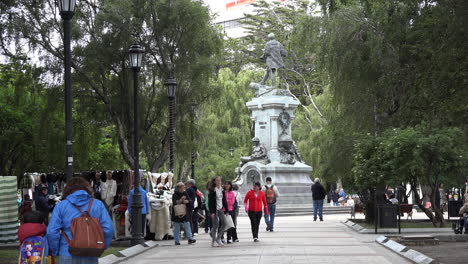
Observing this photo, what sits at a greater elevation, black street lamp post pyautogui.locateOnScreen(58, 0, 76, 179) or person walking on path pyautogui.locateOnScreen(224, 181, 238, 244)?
black street lamp post pyautogui.locateOnScreen(58, 0, 76, 179)

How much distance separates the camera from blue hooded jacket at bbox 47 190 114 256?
9.45 metres

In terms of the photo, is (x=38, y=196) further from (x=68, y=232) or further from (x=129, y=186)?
(x=68, y=232)

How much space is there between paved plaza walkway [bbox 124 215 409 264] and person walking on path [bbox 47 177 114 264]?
7610 mm

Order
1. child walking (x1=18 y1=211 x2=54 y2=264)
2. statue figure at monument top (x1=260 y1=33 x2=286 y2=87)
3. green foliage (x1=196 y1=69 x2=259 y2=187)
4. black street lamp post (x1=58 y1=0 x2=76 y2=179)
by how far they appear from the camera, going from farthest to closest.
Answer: green foliage (x1=196 y1=69 x2=259 y2=187), statue figure at monument top (x1=260 y1=33 x2=286 y2=87), black street lamp post (x1=58 y1=0 x2=76 y2=179), child walking (x1=18 y1=211 x2=54 y2=264)

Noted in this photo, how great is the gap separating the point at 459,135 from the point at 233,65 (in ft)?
182

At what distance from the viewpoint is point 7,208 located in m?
24.1

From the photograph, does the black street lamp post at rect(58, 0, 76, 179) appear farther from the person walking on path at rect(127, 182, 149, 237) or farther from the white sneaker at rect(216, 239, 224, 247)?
the white sneaker at rect(216, 239, 224, 247)

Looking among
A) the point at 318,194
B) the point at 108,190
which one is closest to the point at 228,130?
the point at 318,194

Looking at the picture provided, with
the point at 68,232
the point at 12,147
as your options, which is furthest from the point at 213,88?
the point at 68,232

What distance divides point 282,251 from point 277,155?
2888 cm

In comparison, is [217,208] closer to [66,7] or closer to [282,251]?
[282,251]

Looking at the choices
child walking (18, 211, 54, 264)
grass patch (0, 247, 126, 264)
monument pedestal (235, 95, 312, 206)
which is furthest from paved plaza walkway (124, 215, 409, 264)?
monument pedestal (235, 95, 312, 206)

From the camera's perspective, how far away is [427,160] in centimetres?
2581

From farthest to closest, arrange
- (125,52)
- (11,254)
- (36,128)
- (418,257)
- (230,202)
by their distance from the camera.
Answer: (36,128), (125,52), (230,202), (11,254), (418,257)
